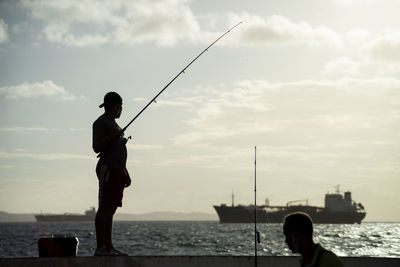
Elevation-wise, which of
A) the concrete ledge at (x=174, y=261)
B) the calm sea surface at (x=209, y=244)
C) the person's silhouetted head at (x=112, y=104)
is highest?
the person's silhouetted head at (x=112, y=104)

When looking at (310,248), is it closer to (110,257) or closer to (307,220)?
(307,220)

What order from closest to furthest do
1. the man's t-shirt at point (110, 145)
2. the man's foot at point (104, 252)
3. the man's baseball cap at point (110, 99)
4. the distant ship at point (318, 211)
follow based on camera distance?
1. the man's foot at point (104, 252)
2. the man's t-shirt at point (110, 145)
3. the man's baseball cap at point (110, 99)
4. the distant ship at point (318, 211)

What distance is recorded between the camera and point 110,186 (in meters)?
6.72

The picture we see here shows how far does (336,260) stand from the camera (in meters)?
3.31

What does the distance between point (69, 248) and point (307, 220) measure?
375 cm

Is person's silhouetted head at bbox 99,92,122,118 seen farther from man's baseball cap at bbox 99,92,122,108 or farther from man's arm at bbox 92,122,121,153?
man's arm at bbox 92,122,121,153

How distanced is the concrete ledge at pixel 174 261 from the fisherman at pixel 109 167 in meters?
0.34

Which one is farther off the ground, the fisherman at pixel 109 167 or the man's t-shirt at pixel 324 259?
the fisherman at pixel 109 167

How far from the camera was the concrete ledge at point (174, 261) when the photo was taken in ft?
20.2

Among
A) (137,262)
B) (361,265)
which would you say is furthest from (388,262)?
(137,262)

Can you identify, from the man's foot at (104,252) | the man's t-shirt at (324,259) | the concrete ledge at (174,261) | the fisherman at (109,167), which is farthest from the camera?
the fisherman at (109,167)

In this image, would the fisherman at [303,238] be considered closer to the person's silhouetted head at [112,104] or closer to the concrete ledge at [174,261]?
the concrete ledge at [174,261]

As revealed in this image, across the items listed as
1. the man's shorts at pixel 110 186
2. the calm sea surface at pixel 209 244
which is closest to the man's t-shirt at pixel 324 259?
the man's shorts at pixel 110 186

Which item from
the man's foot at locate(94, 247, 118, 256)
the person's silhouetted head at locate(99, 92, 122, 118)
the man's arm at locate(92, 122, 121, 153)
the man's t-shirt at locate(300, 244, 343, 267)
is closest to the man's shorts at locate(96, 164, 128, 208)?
the man's arm at locate(92, 122, 121, 153)
